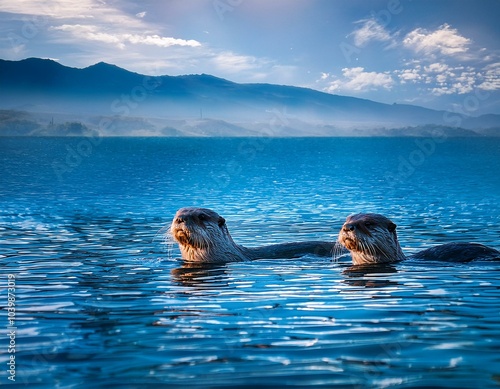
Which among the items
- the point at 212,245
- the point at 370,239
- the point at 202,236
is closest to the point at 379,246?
the point at 370,239

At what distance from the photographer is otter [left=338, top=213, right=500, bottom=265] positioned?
45.2 feet

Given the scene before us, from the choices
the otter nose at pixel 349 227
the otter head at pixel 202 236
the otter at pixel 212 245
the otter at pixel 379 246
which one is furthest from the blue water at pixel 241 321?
the otter nose at pixel 349 227

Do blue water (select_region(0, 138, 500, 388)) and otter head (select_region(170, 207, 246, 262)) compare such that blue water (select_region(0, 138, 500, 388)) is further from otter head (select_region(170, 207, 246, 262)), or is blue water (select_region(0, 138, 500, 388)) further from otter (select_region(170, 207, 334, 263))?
otter head (select_region(170, 207, 246, 262))

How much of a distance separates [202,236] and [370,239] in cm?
321

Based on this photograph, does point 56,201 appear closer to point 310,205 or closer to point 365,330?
→ point 310,205

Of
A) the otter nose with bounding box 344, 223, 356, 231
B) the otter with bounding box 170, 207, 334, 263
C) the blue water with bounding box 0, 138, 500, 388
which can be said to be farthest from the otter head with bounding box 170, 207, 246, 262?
the otter nose with bounding box 344, 223, 356, 231

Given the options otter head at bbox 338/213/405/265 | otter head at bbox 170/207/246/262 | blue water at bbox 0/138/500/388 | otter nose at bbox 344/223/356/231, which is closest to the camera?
blue water at bbox 0/138/500/388

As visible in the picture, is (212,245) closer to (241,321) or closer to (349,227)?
(349,227)

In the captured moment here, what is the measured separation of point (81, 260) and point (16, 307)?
19.1 feet

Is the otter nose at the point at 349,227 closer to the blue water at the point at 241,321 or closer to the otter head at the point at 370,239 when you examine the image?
the otter head at the point at 370,239

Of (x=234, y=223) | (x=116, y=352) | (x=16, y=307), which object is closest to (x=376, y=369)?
(x=116, y=352)

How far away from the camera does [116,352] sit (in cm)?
797

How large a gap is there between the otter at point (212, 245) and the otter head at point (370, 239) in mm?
1697

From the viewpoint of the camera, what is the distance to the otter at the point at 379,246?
45.2ft
